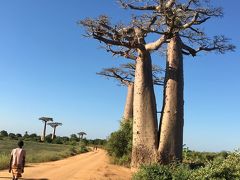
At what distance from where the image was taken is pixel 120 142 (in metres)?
16.9

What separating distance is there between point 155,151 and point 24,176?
11.0 feet

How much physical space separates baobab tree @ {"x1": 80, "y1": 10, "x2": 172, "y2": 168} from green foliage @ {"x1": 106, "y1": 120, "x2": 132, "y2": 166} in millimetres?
3830

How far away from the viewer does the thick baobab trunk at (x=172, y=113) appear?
492 inches

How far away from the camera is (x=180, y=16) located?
42.0ft

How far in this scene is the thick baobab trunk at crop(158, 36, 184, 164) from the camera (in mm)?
12500

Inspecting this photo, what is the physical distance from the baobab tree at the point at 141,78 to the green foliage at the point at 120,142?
3.83 meters

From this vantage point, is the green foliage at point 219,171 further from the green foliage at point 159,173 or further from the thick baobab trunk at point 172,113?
the thick baobab trunk at point 172,113

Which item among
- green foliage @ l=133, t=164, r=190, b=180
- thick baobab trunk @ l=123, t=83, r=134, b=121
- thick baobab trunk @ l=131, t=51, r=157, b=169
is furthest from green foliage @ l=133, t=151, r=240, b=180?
thick baobab trunk @ l=123, t=83, r=134, b=121

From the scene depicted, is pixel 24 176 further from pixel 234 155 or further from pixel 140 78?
pixel 234 155

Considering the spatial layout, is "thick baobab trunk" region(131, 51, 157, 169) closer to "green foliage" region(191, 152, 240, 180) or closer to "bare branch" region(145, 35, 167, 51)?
"bare branch" region(145, 35, 167, 51)

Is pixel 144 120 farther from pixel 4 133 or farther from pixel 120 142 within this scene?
pixel 4 133

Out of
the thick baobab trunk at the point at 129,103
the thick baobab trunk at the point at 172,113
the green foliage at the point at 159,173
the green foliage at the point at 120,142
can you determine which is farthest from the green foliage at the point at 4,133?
the green foliage at the point at 159,173

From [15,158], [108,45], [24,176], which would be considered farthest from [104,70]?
[15,158]

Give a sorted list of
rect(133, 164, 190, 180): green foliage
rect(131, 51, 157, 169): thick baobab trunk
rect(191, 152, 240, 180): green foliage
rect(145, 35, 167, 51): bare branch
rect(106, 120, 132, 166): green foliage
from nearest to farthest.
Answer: rect(191, 152, 240, 180): green foliage < rect(133, 164, 190, 180): green foliage < rect(131, 51, 157, 169): thick baobab trunk < rect(145, 35, 167, 51): bare branch < rect(106, 120, 132, 166): green foliage
